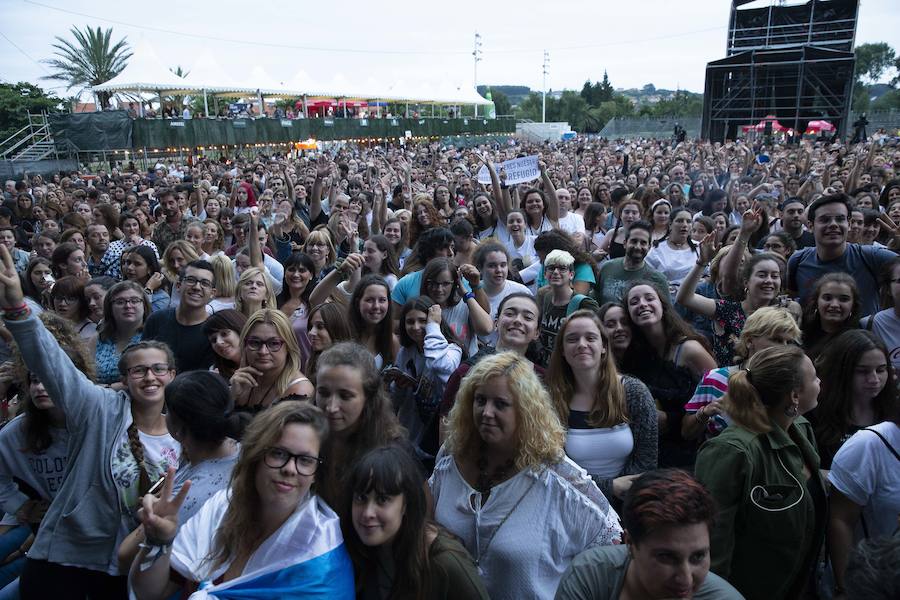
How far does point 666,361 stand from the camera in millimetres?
3615

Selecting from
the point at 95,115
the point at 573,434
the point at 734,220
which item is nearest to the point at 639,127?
the point at 95,115

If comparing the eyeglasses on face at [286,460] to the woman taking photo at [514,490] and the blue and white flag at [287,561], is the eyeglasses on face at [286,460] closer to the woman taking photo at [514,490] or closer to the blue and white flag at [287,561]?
the blue and white flag at [287,561]

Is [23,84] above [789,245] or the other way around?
above

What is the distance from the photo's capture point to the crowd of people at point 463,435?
2.03 metres

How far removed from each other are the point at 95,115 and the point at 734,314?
20.7 metres

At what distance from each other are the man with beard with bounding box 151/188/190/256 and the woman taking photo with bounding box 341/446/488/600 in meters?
6.19

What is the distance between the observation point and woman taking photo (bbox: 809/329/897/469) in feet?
9.77

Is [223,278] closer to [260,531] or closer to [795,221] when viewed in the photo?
[260,531]

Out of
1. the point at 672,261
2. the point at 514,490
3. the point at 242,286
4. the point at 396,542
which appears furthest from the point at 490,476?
the point at 672,261

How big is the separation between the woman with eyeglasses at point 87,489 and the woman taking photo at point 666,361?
2.56 meters

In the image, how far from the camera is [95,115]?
19281 millimetres

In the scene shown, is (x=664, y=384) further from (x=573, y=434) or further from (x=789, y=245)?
(x=789, y=245)

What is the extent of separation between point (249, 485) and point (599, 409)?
1623mm

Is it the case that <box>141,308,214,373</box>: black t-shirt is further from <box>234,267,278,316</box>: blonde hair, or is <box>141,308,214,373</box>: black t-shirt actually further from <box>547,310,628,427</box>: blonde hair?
<box>547,310,628,427</box>: blonde hair
